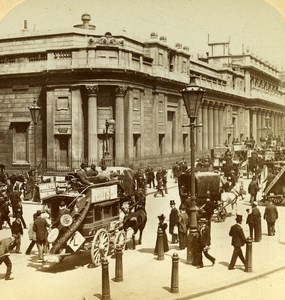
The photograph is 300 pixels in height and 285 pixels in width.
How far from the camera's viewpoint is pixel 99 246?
12508mm

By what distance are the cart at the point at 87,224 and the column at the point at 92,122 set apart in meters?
20.0

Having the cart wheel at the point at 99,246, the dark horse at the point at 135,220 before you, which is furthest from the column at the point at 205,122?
the cart wheel at the point at 99,246

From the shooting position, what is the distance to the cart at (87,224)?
39.1 feet

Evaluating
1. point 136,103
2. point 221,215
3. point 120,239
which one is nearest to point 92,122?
point 136,103

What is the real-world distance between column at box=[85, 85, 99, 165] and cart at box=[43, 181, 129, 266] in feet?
65.7

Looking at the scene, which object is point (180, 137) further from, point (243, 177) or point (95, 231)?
point (95, 231)

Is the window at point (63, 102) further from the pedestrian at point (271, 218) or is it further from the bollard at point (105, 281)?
the bollard at point (105, 281)

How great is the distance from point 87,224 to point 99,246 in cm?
64

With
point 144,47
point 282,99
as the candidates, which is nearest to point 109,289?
point 144,47

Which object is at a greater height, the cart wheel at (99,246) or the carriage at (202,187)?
the carriage at (202,187)

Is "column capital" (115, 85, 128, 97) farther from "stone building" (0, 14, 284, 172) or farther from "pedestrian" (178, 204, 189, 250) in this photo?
"pedestrian" (178, 204, 189, 250)

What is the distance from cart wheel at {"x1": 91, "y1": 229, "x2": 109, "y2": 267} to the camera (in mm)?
12241

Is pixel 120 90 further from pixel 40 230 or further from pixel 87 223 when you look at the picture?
pixel 87 223

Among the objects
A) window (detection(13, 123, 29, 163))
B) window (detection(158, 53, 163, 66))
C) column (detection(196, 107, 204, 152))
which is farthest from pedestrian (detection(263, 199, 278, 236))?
column (detection(196, 107, 204, 152))
